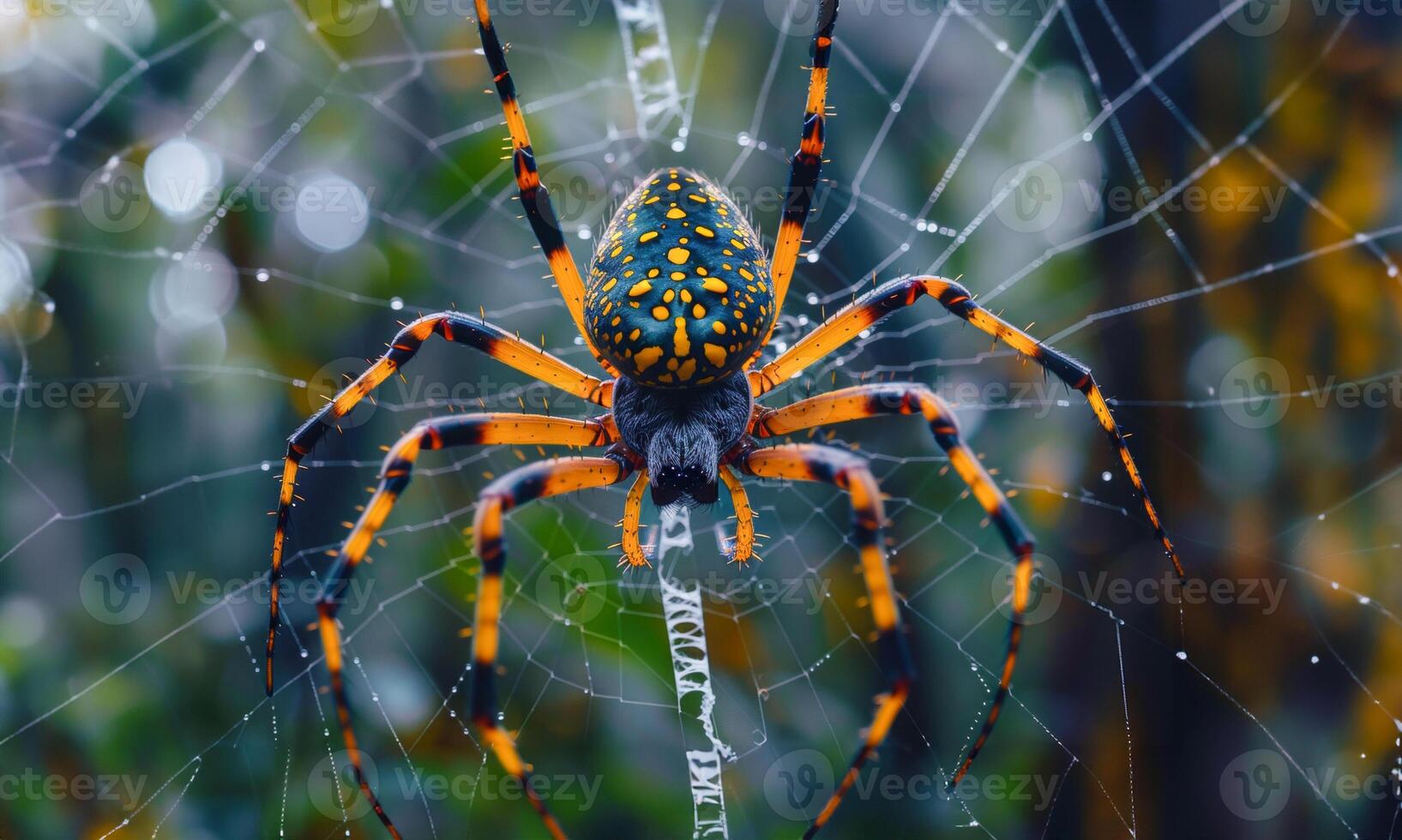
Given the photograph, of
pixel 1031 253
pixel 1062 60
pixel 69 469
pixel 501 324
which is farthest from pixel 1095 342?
pixel 69 469

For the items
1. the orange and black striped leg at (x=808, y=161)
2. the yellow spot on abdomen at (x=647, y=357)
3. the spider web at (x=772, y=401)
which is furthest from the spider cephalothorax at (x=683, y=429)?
the spider web at (x=772, y=401)

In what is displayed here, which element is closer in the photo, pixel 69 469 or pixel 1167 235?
pixel 1167 235

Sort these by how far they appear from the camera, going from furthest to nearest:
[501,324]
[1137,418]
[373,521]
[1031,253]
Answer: [501,324] → [1031,253] → [1137,418] → [373,521]

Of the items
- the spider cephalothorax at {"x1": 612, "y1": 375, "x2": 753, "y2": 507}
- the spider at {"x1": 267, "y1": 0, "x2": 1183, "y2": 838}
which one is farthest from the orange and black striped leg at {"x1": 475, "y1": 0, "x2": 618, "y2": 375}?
the spider cephalothorax at {"x1": 612, "y1": 375, "x2": 753, "y2": 507}

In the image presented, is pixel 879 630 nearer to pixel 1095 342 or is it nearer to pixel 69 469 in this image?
pixel 1095 342

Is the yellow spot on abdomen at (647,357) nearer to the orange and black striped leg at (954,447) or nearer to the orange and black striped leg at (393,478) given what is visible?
the orange and black striped leg at (393,478)

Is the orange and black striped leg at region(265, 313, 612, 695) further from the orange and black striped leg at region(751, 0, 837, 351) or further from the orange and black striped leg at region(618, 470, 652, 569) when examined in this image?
the orange and black striped leg at region(751, 0, 837, 351)
